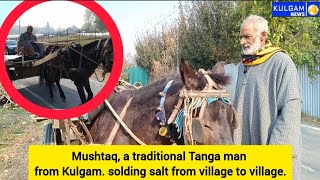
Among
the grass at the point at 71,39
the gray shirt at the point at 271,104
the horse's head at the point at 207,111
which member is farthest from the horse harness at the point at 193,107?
the grass at the point at 71,39

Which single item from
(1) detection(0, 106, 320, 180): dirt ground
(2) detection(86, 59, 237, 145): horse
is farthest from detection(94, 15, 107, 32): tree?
(1) detection(0, 106, 320, 180): dirt ground

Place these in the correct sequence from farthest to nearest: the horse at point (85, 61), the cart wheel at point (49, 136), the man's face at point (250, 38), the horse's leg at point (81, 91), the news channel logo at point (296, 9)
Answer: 1. the news channel logo at point (296, 9)
2. the cart wheel at point (49, 136)
3. the man's face at point (250, 38)
4. the horse's leg at point (81, 91)
5. the horse at point (85, 61)

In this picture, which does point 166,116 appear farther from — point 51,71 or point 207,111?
point 51,71

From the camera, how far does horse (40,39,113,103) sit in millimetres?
2518

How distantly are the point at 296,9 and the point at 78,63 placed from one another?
46.6 feet

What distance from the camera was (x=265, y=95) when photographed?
11.1ft

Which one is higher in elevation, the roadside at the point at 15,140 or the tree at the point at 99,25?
the tree at the point at 99,25

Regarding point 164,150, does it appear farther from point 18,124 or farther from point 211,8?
point 211,8

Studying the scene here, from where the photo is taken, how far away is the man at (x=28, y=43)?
2.48 meters

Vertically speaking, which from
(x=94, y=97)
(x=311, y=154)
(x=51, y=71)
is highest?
(x=51, y=71)

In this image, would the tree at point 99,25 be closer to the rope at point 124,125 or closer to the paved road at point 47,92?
the paved road at point 47,92

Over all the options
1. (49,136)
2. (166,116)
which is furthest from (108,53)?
(49,136)

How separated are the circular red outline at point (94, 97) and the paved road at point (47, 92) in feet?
0.11

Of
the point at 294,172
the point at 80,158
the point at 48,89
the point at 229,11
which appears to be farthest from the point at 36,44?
the point at 229,11
